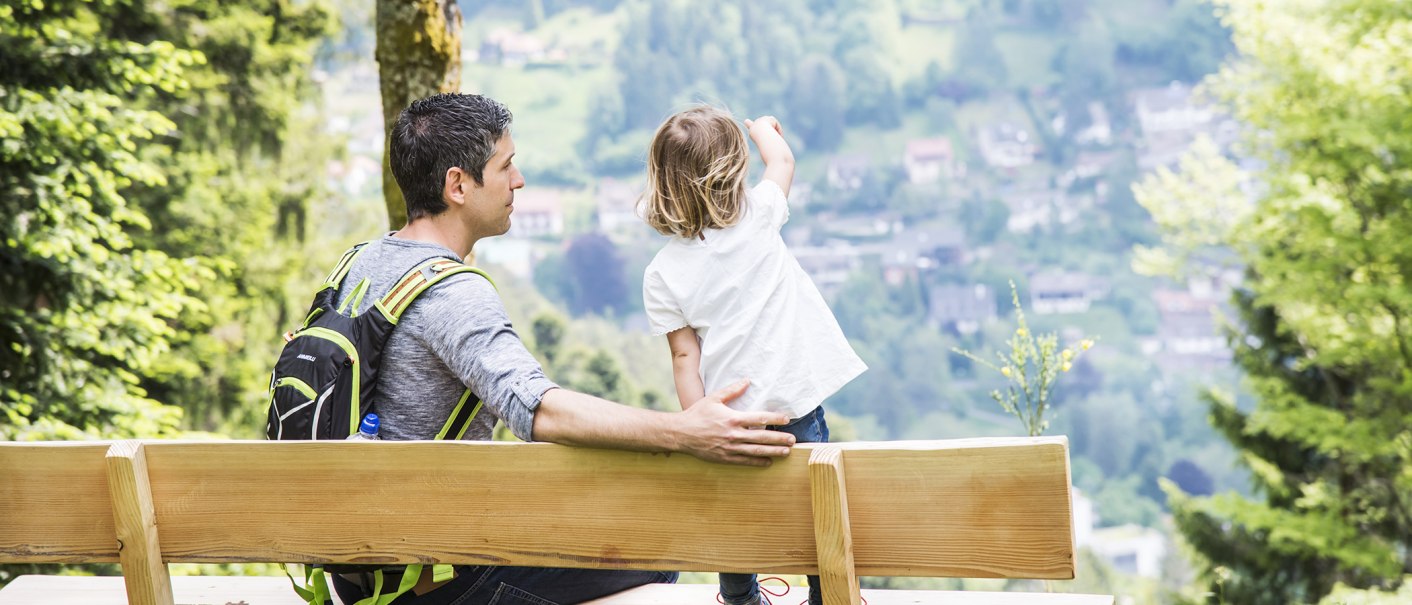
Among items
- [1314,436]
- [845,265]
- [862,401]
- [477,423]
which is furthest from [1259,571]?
[845,265]

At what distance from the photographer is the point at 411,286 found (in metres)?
1.99

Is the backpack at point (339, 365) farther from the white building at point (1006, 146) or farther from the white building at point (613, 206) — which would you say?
the white building at point (1006, 146)

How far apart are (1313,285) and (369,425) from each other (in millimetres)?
12912

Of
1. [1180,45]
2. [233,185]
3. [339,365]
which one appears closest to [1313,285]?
[233,185]

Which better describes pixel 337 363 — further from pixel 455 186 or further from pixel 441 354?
pixel 455 186

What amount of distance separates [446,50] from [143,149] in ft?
19.7

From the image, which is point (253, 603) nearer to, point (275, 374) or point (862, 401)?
point (275, 374)

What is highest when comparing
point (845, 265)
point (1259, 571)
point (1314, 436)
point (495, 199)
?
point (495, 199)

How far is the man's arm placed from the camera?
1.69 metres

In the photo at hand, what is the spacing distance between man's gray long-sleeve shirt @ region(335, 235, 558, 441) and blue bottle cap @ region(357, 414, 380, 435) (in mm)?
27

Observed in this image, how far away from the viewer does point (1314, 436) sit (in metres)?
13.1

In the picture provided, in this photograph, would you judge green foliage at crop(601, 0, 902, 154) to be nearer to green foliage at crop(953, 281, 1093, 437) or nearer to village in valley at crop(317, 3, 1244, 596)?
village in valley at crop(317, 3, 1244, 596)

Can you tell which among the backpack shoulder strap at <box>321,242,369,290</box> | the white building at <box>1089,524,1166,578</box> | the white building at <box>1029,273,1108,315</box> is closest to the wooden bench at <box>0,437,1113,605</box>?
the backpack shoulder strap at <box>321,242,369,290</box>

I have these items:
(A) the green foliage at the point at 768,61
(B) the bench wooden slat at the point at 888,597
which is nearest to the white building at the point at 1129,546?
(A) the green foliage at the point at 768,61
